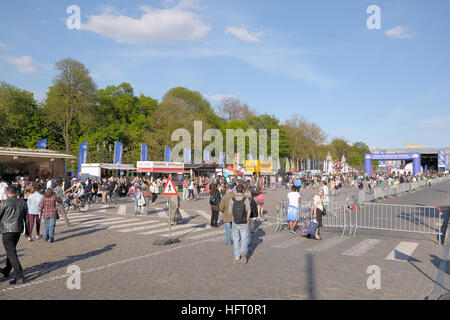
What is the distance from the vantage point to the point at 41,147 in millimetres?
36375

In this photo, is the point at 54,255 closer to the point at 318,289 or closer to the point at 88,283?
the point at 88,283

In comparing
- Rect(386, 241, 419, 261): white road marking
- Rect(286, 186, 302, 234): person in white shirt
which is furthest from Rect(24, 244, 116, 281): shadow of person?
Rect(386, 241, 419, 261): white road marking

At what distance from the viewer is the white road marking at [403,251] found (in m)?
8.91

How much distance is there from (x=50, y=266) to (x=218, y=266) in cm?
372

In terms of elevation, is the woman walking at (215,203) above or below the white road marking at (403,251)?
above

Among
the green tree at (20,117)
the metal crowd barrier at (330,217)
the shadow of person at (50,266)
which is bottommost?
the shadow of person at (50,266)

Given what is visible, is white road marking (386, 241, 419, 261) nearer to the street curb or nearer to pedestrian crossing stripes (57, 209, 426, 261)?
pedestrian crossing stripes (57, 209, 426, 261)

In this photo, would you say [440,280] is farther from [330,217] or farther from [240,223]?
[330,217]

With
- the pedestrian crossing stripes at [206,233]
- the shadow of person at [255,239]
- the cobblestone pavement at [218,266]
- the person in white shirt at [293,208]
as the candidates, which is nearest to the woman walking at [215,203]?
the pedestrian crossing stripes at [206,233]

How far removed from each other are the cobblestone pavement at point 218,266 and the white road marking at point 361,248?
0.09ft

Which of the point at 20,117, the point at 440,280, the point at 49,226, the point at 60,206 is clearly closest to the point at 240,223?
the point at 440,280

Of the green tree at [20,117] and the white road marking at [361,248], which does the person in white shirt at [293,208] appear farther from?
the green tree at [20,117]

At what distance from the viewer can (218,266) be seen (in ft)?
26.1
